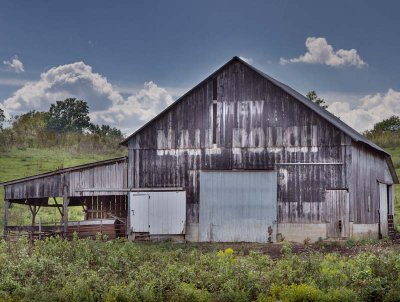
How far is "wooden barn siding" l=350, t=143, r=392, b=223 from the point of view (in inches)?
1189

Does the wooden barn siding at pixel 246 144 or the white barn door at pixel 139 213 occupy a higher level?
the wooden barn siding at pixel 246 144

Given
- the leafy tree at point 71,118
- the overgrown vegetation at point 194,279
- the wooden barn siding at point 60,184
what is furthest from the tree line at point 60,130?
the overgrown vegetation at point 194,279

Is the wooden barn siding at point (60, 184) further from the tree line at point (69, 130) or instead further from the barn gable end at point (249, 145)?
the tree line at point (69, 130)

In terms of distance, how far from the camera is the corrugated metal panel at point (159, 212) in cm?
3111

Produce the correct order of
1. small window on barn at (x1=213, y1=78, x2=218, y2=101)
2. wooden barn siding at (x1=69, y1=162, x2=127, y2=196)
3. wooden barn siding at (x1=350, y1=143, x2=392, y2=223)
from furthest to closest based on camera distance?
wooden barn siding at (x1=69, y1=162, x2=127, y2=196)
small window on barn at (x1=213, y1=78, x2=218, y2=101)
wooden barn siding at (x1=350, y1=143, x2=392, y2=223)

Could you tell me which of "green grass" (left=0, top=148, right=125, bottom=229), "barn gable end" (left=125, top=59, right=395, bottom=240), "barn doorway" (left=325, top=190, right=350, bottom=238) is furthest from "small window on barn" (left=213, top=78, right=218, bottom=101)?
"green grass" (left=0, top=148, right=125, bottom=229)

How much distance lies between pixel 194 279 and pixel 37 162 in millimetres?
42565

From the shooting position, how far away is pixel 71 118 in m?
104

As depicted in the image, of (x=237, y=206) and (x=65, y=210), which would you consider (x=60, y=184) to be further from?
(x=237, y=206)

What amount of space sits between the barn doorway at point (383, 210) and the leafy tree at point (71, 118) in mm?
72703

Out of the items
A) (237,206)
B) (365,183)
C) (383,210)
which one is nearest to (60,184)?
(237,206)

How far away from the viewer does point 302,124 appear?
1189 inches

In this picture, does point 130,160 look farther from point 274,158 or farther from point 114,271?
point 114,271

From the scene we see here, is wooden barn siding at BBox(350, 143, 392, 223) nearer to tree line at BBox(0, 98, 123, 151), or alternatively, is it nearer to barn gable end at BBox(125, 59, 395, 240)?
barn gable end at BBox(125, 59, 395, 240)
